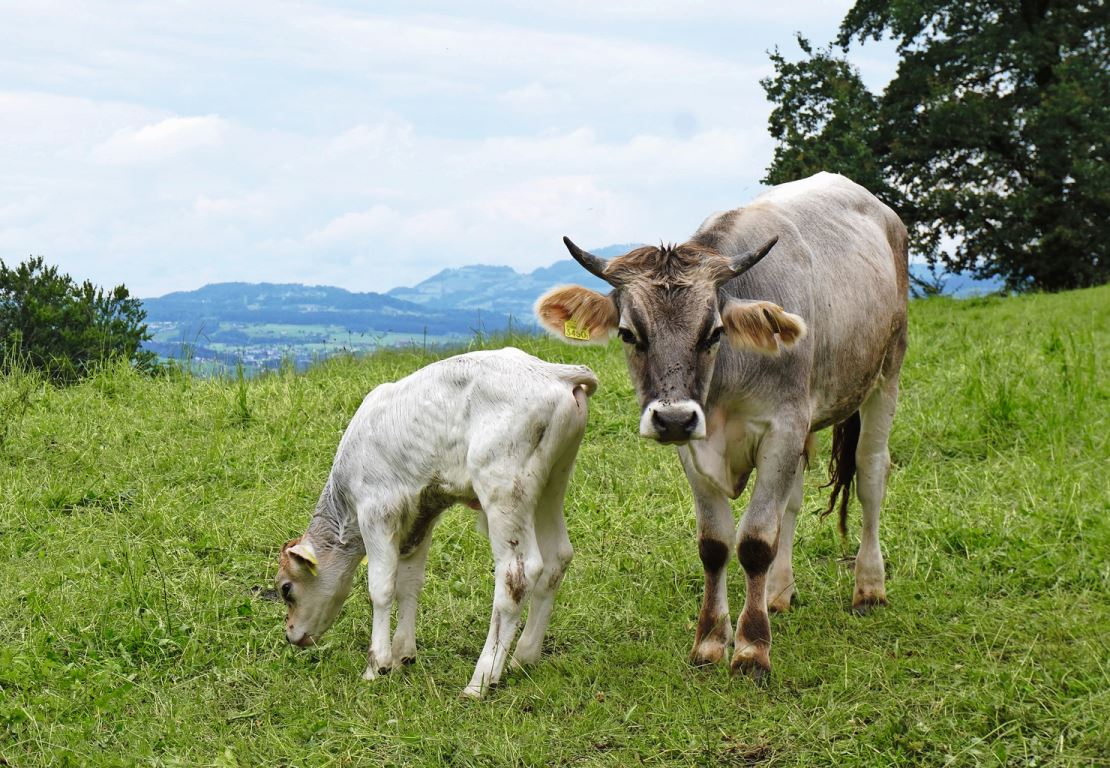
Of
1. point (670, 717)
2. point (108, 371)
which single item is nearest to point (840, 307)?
point (670, 717)

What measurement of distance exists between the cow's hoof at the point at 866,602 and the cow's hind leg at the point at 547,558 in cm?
195

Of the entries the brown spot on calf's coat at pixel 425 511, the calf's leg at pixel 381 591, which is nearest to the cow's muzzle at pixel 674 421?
the brown spot on calf's coat at pixel 425 511

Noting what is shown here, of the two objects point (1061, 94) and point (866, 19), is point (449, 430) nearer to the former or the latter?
point (1061, 94)

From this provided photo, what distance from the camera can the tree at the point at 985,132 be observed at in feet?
68.9

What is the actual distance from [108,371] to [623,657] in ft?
26.1

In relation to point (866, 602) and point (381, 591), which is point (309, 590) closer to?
point (381, 591)

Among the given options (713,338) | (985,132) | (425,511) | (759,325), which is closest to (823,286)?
(759,325)

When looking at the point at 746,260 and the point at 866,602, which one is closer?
the point at 746,260

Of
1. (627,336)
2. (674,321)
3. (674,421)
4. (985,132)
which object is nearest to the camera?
(674,421)

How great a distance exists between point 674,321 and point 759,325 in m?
0.42

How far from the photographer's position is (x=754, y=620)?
5.64 meters

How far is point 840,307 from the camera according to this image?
616 centimetres

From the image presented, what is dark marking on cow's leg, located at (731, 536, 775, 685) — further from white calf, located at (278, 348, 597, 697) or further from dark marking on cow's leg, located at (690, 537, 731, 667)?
white calf, located at (278, 348, 597, 697)

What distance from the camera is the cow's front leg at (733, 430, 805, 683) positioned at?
18.2 ft
